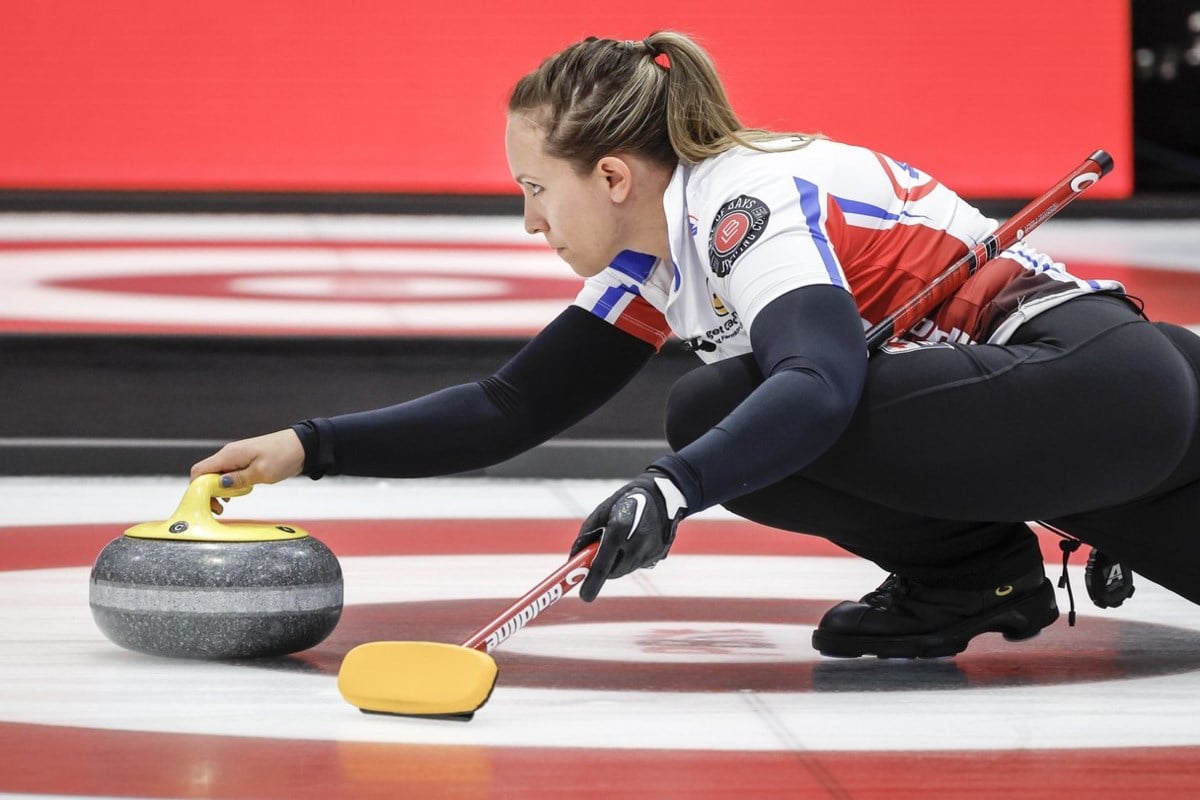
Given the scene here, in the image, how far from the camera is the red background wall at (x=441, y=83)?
16.0ft

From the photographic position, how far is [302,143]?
4953mm

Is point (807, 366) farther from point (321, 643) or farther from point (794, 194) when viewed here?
point (321, 643)

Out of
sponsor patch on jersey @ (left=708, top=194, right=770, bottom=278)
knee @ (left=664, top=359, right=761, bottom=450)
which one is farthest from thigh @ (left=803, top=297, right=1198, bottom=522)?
sponsor patch on jersey @ (left=708, top=194, right=770, bottom=278)

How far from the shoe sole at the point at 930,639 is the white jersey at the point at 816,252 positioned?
0.32 m

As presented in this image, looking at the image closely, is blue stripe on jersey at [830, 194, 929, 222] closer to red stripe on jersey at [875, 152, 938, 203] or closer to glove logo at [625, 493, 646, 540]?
red stripe on jersey at [875, 152, 938, 203]

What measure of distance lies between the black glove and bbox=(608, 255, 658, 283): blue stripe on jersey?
46 cm

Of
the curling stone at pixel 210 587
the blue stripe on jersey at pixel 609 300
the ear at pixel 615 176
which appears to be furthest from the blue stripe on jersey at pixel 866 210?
the curling stone at pixel 210 587

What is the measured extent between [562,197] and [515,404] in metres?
0.35

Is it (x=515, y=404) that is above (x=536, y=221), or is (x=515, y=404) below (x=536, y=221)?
below

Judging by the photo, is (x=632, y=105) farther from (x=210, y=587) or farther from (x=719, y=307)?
(x=210, y=587)

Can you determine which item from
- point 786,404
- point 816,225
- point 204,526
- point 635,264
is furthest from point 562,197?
point 204,526

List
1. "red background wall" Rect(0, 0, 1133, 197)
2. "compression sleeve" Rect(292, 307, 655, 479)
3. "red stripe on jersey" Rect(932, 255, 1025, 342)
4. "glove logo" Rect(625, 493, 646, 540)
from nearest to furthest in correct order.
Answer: "glove logo" Rect(625, 493, 646, 540) < "red stripe on jersey" Rect(932, 255, 1025, 342) < "compression sleeve" Rect(292, 307, 655, 479) < "red background wall" Rect(0, 0, 1133, 197)

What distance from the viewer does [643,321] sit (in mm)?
2059

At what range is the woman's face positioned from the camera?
1798mm
